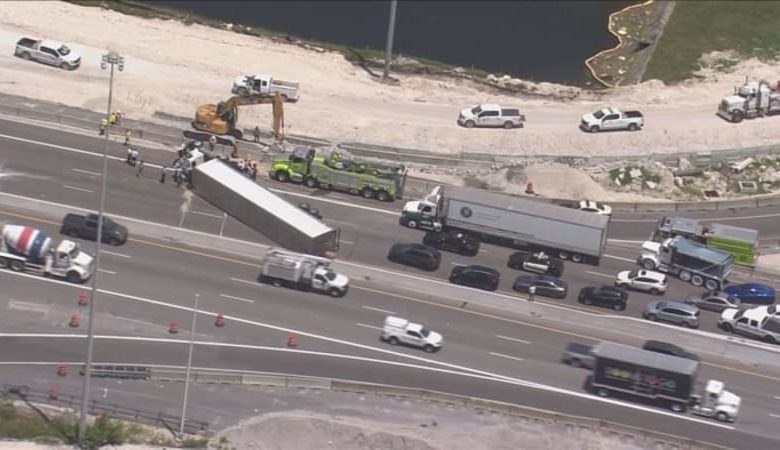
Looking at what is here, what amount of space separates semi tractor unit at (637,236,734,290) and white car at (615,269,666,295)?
218 cm

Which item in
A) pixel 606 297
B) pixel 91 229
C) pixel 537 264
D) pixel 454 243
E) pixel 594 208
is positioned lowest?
pixel 606 297

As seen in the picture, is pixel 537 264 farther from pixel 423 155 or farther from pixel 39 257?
pixel 39 257

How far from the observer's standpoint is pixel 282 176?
107438 millimetres

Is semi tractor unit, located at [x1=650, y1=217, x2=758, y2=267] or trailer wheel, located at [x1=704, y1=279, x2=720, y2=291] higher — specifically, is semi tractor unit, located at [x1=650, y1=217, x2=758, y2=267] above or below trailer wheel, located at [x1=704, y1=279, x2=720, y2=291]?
above

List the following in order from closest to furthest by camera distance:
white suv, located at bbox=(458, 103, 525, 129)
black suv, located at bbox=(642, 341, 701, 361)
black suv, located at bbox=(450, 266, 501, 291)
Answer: black suv, located at bbox=(642, 341, 701, 361) → black suv, located at bbox=(450, 266, 501, 291) → white suv, located at bbox=(458, 103, 525, 129)

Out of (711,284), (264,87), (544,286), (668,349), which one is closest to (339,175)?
(264,87)

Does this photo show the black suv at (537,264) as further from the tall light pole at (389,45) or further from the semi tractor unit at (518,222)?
the tall light pole at (389,45)

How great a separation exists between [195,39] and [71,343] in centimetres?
4598

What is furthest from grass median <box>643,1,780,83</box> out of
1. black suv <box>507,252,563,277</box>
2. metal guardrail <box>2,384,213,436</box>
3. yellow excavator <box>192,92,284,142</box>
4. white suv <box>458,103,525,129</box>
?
metal guardrail <box>2,384,213,436</box>

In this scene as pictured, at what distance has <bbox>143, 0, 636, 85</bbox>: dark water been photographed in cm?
13650

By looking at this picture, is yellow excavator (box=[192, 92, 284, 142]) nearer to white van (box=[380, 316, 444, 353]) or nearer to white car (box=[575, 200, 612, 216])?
white car (box=[575, 200, 612, 216])

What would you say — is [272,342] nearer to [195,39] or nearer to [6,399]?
[6,399]

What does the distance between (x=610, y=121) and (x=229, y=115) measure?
26.8 m

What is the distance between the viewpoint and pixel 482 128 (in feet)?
387
